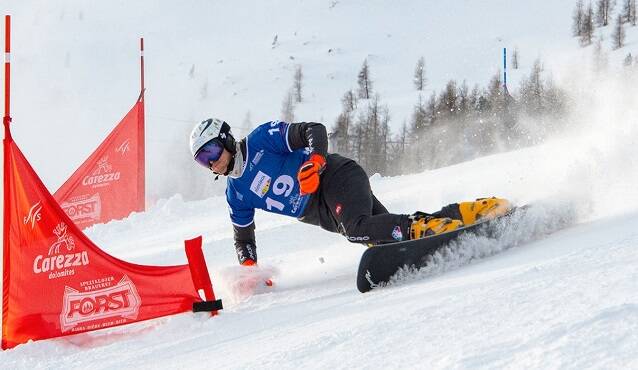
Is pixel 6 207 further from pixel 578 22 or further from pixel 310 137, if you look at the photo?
pixel 578 22

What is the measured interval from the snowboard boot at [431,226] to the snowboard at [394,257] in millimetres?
105

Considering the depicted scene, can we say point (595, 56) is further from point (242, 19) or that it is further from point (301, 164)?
→ point (242, 19)

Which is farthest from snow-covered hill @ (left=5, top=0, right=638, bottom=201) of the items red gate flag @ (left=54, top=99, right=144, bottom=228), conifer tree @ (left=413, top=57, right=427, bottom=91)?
red gate flag @ (left=54, top=99, right=144, bottom=228)

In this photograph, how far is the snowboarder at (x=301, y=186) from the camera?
3658 millimetres

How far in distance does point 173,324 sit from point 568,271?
1.94m

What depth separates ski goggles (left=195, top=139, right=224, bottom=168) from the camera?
148 inches

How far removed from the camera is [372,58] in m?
88.4

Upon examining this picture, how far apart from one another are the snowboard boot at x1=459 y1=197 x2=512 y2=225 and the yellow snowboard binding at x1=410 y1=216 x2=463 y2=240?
19 centimetres

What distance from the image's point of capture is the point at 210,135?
3771 millimetres

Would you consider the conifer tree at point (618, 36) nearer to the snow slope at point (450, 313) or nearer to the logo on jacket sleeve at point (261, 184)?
the snow slope at point (450, 313)

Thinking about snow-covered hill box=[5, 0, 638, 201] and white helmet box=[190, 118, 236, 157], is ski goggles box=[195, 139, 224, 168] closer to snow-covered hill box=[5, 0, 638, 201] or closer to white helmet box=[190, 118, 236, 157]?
white helmet box=[190, 118, 236, 157]

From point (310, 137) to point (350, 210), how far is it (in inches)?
18.6

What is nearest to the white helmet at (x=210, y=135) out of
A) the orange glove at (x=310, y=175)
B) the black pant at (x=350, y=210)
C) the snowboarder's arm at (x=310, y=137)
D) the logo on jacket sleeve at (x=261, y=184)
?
the logo on jacket sleeve at (x=261, y=184)

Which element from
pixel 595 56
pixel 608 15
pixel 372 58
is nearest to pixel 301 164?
pixel 595 56
